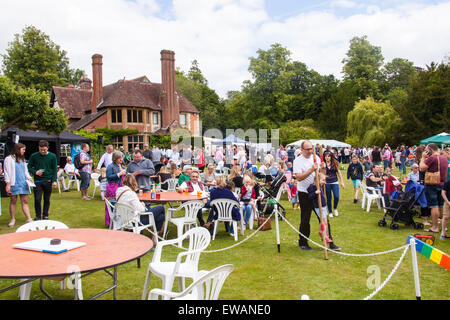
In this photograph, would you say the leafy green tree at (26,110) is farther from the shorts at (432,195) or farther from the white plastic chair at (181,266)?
the shorts at (432,195)

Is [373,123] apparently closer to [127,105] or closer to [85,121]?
[127,105]

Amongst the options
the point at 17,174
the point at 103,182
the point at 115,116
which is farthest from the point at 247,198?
the point at 115,116

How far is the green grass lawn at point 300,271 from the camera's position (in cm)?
432

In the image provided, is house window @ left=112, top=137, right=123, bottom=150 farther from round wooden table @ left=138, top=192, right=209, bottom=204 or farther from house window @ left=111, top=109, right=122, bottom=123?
round wooden table @ left=138, top=192, right=209, bottom=204

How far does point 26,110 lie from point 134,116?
28321mm

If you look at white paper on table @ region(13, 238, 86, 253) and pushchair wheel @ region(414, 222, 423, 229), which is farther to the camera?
pushchair wheel @ region(414, 222, 423, 229)

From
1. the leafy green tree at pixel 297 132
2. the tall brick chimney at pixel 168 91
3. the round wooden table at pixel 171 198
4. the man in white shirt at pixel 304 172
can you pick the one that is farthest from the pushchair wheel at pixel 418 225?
the leafy green tree at pixel 297 132

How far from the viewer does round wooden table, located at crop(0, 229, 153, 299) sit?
2693 mm

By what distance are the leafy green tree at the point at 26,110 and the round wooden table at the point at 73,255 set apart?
28.6ft

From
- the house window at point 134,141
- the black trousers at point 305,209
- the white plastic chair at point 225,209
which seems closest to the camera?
the black trousers at point 305,209

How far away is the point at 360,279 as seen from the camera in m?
4.76

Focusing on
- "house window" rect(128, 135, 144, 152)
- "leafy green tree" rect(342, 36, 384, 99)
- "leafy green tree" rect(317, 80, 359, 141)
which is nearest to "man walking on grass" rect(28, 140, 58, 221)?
"house window" rect(128, 135, 144, 152)

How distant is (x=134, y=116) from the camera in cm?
3900
